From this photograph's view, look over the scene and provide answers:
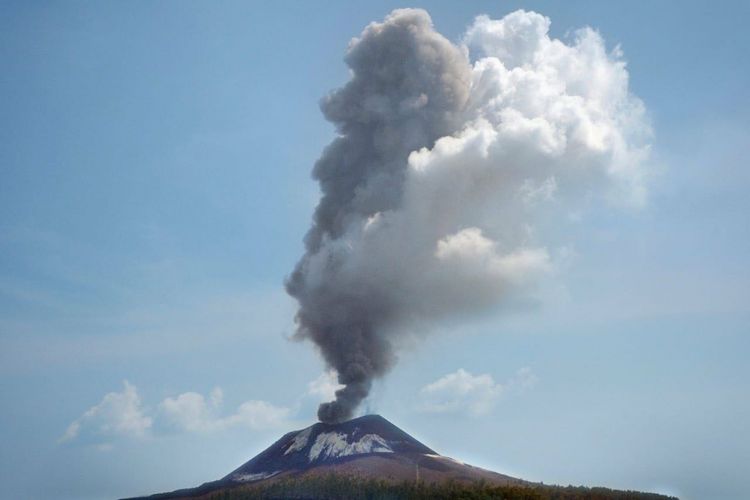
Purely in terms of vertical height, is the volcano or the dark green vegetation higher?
the volcano

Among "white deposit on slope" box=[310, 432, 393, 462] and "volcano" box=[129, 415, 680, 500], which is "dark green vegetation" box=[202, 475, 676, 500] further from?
"white deposit on slope" box=[310, 432, 393, 462]

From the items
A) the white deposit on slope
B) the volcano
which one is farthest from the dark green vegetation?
the white deposit on slope

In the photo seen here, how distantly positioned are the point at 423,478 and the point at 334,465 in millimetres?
13792

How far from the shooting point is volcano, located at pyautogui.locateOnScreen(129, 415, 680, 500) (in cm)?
11681

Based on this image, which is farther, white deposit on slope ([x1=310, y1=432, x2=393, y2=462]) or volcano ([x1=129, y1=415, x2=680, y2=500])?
white deposit on slope ([x1=310, y1=432, x2=393, y2=462])

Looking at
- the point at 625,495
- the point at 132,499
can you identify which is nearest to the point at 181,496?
the point at 132,499

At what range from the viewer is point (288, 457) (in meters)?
136

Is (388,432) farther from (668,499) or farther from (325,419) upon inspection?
(668,499)

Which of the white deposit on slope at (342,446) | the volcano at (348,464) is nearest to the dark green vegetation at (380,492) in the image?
the volcano at (348,464)

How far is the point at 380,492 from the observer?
348ft

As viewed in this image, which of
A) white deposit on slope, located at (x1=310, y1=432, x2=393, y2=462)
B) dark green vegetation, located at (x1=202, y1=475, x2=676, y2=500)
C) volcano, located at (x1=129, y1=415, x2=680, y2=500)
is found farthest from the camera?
white deposit on slope, located at (x1=310, y1=432, x2=393, y2=462)

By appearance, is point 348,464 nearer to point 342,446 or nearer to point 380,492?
point 342,446

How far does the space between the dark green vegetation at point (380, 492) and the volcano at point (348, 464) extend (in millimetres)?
417

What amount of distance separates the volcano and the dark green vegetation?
0.42 meters
